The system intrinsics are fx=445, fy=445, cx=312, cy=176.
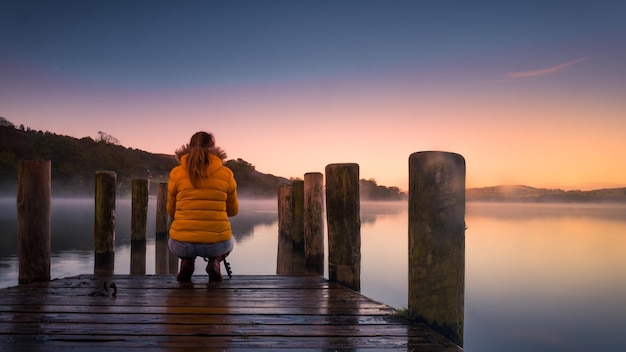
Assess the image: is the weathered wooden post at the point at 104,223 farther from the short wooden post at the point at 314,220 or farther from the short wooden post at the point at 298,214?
the short wooden post at the point at 314,220

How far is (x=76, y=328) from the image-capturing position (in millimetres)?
3387

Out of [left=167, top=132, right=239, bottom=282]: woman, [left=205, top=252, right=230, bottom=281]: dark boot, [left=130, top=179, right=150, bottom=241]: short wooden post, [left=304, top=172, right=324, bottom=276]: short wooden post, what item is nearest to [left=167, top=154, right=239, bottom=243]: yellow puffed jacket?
[left=167, top=132, right=239, bottom=282]: woman

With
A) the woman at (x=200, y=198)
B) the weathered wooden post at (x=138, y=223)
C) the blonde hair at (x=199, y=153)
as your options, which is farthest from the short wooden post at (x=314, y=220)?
the weathered wooden post at (x=138, y=223)

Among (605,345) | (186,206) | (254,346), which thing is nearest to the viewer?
(254,346)

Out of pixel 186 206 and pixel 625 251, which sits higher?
pixel 186 206

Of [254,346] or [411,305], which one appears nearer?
[254,346]

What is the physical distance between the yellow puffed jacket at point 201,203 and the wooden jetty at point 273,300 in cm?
62

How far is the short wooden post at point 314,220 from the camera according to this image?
6.29 m

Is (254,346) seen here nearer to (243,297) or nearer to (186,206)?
(243,297)

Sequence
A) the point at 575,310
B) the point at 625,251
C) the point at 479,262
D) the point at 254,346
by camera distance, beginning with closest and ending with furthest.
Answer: the point at 254,346 < the point at 575,310 < the point at 479,262 < the point at 625,251

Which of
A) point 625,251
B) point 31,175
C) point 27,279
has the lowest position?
point 625,251

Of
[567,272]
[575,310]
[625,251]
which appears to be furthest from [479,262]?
[625,251]

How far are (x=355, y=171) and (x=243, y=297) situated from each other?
185 cm

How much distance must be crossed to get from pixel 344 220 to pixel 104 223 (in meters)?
4.75
